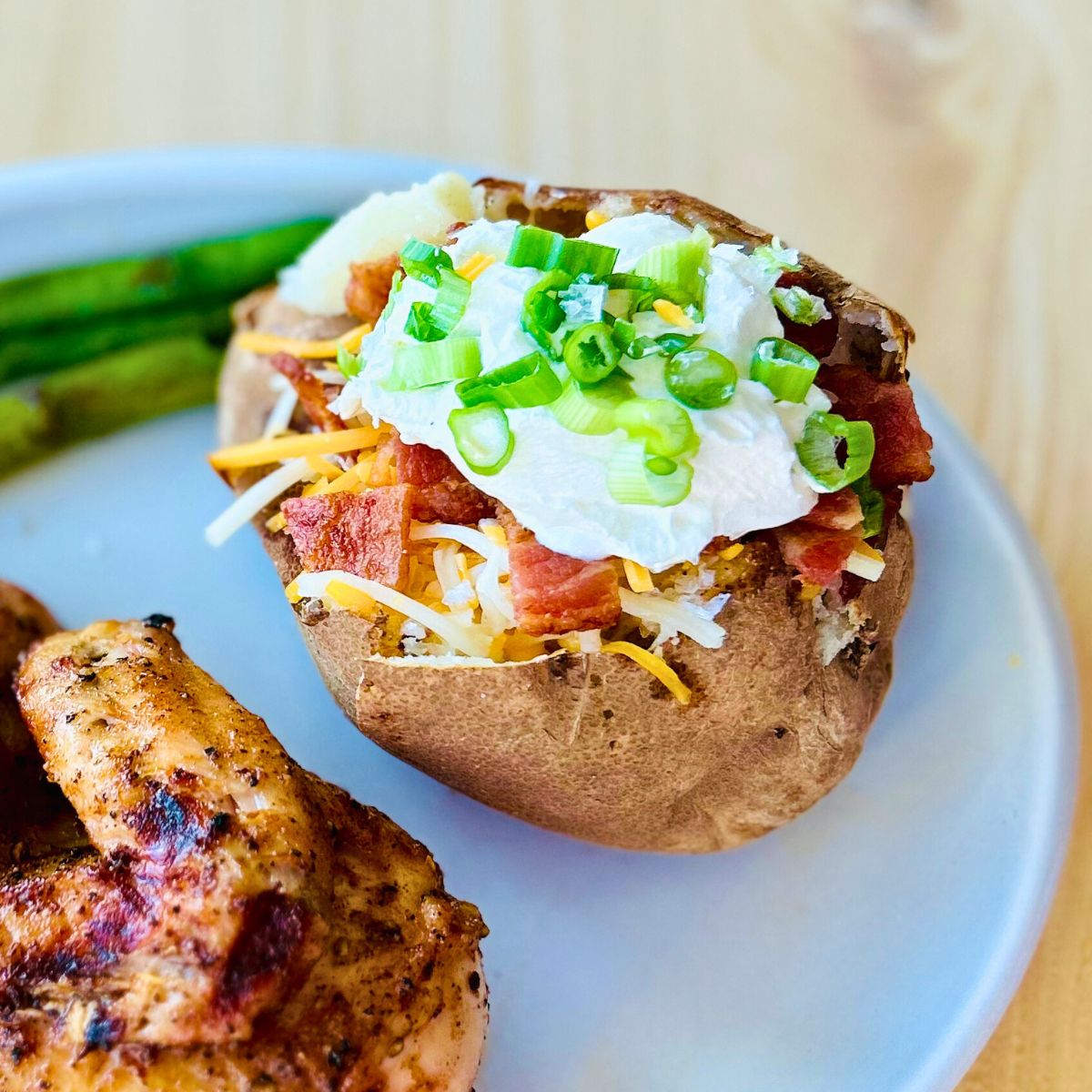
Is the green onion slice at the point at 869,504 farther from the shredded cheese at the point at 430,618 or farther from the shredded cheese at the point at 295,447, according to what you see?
the shredded cheese at the point at 295,447

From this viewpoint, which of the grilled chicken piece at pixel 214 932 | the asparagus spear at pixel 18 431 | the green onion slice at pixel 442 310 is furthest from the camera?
the asparagus spear at pixel 18 431

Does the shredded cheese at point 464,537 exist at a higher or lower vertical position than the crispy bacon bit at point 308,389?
lower

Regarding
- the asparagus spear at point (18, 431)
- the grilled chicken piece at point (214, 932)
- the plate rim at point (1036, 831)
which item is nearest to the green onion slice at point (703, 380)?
the grilled chicken piece at point (214, 932)

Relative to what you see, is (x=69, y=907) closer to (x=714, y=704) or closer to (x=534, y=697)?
(x=534, y=697)

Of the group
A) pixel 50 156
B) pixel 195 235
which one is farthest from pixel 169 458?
pixel 50 156

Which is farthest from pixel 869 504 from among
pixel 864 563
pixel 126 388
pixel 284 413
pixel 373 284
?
pixel 126 388

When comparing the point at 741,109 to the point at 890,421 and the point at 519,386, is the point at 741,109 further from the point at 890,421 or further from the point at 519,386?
the point at 519,386
